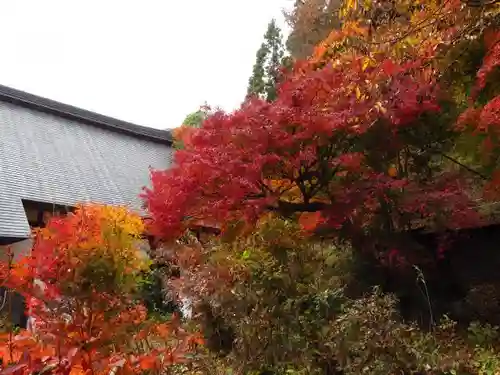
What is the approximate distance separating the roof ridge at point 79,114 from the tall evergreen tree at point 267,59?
4.64 meters

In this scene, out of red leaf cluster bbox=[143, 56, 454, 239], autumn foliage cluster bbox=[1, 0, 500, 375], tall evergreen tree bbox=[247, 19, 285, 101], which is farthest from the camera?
tall evergreen tree bbox=[247, 19, 285, 101]

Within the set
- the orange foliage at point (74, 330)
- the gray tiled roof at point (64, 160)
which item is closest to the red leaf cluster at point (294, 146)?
the orange foliage at point (74, 330)

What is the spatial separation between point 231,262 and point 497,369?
3009mm

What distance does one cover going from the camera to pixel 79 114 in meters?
16.5

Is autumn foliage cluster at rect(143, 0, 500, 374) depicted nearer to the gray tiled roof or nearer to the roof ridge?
the gray tiled roof

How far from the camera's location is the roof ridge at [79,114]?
14.7 metres

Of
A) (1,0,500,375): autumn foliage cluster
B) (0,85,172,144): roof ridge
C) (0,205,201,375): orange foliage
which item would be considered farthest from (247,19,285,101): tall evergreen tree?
(0,205,201,375): orange foliage

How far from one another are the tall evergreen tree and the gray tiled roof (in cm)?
501

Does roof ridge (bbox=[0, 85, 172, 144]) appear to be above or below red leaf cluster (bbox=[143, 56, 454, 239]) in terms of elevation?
above

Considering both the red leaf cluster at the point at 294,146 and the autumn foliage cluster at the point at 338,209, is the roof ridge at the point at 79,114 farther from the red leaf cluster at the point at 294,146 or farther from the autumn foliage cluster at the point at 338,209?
the red leaf cluster at the point at 294,146

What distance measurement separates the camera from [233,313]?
505 centimetres

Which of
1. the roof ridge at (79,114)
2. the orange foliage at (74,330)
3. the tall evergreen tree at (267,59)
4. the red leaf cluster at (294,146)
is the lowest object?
the orange foliage at (74,330)

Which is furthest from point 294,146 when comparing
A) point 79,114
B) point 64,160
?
point 79,114

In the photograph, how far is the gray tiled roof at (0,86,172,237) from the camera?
34.8ft
